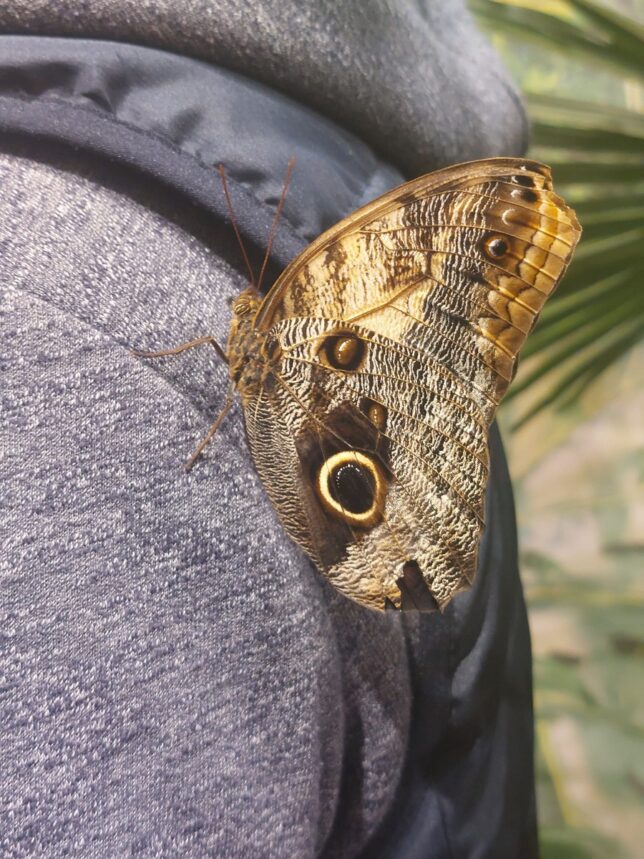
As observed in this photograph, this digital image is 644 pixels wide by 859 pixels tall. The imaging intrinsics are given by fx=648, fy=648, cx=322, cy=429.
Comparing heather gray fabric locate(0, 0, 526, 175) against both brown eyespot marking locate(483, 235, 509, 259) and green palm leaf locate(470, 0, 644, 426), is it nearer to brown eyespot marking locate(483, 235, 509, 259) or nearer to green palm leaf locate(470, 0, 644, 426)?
brown eyespot marking locate(483, 235, 509, 259)

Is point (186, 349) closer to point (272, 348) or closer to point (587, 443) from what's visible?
point (272, 348)

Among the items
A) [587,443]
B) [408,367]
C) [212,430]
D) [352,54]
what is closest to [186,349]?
[212,430]

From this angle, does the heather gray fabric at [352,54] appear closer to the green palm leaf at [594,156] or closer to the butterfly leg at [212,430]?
the butterfly leg at [212,430]

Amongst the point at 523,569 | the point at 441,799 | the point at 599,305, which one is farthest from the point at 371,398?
the point at 523,569

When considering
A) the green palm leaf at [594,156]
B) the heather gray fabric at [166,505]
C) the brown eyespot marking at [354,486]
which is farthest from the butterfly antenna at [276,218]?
the green palm leaf at [594,156]

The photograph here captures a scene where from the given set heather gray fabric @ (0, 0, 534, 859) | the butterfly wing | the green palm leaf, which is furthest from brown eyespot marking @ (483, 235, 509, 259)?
the green palm leaf

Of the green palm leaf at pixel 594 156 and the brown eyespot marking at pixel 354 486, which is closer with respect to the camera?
the brown eyespot marking at pixel 354 486
